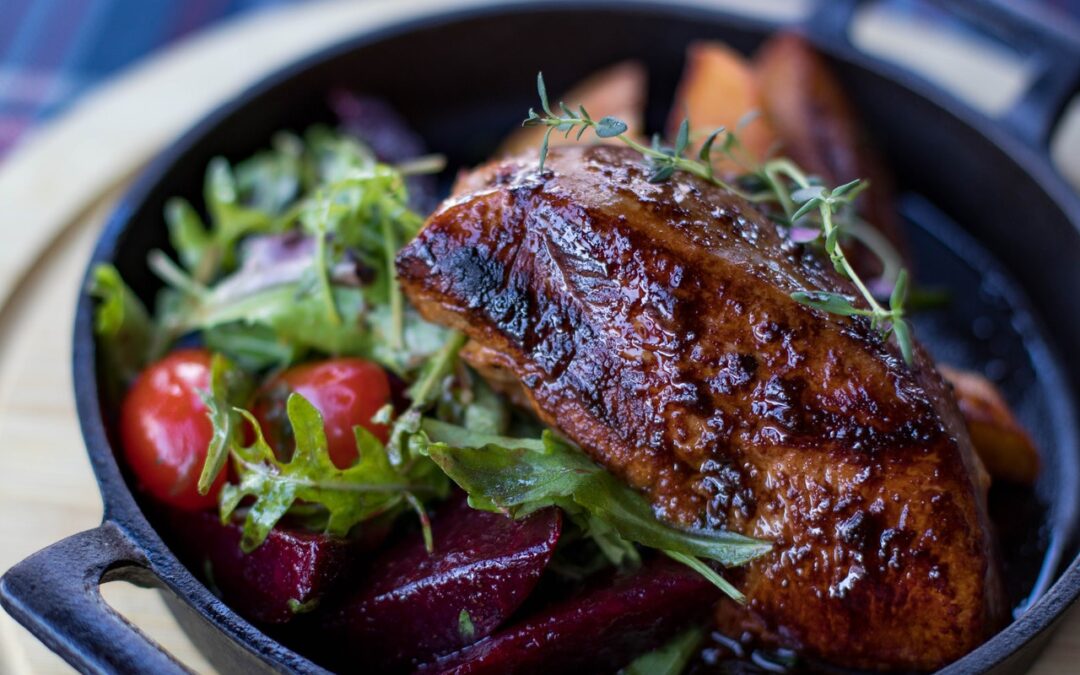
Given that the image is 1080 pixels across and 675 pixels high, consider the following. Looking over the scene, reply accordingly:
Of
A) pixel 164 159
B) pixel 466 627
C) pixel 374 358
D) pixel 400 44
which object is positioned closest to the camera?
pixel 466 627

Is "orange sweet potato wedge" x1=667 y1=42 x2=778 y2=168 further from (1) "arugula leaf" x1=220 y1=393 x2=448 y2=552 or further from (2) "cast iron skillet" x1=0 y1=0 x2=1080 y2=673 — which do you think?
(1) "arugula leaf" x1=220 y1=393 x2=448 y2=552

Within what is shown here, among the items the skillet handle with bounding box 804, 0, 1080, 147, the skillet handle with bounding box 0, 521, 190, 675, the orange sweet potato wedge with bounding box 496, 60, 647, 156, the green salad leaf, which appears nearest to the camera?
the skillet handle with bounding box 0, 521, 190, 675

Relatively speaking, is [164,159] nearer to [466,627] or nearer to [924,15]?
[466,627]

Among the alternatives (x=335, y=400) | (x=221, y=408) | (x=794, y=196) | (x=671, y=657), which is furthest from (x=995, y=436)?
(x=221, y=408)

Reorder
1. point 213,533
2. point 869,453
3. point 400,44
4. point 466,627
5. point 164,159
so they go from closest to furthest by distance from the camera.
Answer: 1. point 869,453
2. point 466,627
3. point 213,533
4. point 164,159
5. point 400,44

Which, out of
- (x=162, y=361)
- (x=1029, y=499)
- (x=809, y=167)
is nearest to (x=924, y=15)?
(x=809, y=167)

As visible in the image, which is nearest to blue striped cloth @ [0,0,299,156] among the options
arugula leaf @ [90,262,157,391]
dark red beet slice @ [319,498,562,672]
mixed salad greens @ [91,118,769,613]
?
mixed salad greens @ [91,118,769,613]
